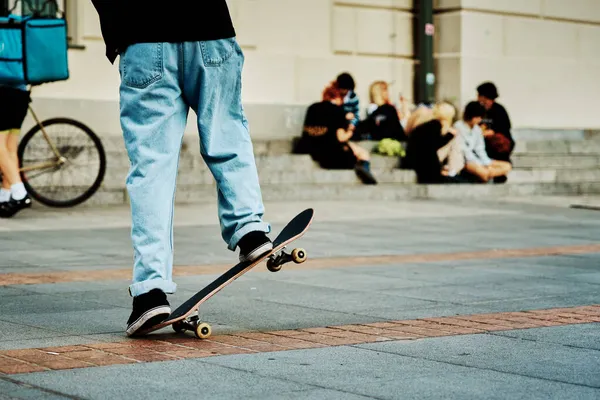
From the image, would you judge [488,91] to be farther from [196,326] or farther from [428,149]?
[196,326]

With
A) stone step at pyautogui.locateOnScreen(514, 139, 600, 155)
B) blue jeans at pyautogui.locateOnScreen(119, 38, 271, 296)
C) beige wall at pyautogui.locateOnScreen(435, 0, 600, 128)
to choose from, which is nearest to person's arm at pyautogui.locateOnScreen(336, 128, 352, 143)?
beige wall at pyautogui.locateOnScreen(435, 0, 600, 128)

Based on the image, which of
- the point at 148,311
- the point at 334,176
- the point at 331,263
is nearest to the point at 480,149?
the point at 334,176

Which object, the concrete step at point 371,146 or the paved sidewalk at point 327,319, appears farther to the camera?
the concrete step at point 371,146

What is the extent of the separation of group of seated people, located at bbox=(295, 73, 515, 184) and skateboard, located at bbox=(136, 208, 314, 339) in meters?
9.28

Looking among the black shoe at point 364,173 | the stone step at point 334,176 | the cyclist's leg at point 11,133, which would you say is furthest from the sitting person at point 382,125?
the cyclist's leg at point 11,133

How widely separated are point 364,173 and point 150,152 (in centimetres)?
943

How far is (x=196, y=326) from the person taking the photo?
4.71 meters

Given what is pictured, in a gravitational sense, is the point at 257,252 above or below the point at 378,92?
below

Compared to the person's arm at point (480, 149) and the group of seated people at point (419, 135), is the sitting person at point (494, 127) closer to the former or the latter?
the group of seated people at point (419, 135)

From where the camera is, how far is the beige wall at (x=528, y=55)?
16.8m

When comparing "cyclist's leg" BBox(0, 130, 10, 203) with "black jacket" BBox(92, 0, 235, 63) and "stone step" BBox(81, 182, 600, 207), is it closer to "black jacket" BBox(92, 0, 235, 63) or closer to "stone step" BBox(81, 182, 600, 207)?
"stone step" BBox(81, 182, 600, 207)

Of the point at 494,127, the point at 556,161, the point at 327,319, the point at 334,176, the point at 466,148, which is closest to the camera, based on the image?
the point at 327,319

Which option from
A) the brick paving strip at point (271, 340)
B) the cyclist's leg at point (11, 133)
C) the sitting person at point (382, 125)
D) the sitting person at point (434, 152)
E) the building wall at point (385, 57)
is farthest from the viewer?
the sitting person at point (382, 125)

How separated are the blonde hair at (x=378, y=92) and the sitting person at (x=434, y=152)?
0.86m
